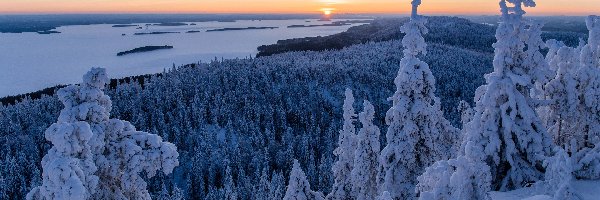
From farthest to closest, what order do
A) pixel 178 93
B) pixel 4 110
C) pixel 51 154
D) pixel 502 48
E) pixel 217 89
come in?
pixel 217 89, pixel 178 93, pixel 4 110, pixel 502 48, pixel 51 154

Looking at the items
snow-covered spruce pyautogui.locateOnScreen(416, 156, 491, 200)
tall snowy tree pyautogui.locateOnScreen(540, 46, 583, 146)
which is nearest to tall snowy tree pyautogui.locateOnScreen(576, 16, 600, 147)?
tall snowy tree pyautogui.locateOnScreen(540, 46, 583, 146)

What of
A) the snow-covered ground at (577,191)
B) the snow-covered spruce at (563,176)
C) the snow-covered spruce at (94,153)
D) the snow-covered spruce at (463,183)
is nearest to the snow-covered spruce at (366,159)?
the snow-covered ground at (577,191)

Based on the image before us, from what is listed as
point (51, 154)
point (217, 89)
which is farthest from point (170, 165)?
point (217, 89)

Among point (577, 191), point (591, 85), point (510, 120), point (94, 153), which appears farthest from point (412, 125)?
point (94, 153)

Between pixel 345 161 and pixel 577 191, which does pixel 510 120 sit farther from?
pixel 345 161

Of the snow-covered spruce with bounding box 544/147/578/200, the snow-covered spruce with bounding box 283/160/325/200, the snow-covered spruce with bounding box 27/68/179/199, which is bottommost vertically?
the snow-covered spruce with bounding box 283/160/325/200

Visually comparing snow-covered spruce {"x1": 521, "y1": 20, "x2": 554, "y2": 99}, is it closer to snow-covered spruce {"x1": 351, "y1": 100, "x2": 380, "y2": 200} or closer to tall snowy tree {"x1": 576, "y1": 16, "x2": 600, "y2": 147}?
tall snowy tree {"x1": 576, "y1": 16, "x2": 600, "y2": 147}

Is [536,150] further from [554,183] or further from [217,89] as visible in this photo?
[217,89]
